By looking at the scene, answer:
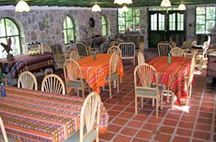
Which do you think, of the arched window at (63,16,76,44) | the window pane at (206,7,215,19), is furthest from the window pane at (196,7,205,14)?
the arched window at (63,16,76,44)

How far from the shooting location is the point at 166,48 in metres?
7.45

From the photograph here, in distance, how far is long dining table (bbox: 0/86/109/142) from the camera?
6.63 feet

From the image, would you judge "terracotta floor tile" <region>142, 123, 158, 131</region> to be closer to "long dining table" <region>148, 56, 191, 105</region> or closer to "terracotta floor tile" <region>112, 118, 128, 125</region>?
"terracotta floor tile" <region>112, 118, 128, 125</region>

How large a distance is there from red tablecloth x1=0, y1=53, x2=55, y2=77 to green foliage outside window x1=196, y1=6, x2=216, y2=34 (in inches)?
291

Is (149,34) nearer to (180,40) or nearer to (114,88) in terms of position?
(180,40)

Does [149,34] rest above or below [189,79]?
above

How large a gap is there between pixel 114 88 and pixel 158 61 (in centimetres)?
126

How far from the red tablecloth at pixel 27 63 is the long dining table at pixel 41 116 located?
228 cm

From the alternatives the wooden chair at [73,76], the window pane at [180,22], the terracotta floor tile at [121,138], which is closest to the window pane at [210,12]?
the window pane at [180,22]

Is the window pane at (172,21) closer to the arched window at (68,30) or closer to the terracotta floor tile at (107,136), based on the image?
the arched window at (68,30)

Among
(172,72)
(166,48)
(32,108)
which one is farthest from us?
(166,48)

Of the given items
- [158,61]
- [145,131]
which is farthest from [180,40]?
[145,131]

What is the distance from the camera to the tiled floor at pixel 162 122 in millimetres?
3199

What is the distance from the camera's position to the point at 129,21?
11.9 metres
